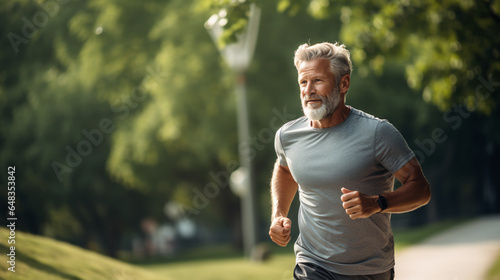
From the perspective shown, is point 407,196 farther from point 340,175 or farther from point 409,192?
point 340,175

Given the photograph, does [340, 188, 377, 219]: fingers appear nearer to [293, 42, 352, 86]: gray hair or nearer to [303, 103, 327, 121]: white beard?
[303, 103, 327, 121]: white beard

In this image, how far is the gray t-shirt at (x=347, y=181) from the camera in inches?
138

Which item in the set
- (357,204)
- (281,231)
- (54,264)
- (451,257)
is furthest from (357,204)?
(451,257)

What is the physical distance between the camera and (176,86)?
67.1 feet

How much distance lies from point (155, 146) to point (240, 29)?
15823 mm

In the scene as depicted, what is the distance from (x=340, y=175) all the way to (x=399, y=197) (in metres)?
0.31

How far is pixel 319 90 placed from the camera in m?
3.65

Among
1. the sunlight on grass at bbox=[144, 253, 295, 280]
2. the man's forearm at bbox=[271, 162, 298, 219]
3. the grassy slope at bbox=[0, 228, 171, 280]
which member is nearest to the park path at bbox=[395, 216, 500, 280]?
the sunlight on grass at bbox=[144, 253, 295, 280]

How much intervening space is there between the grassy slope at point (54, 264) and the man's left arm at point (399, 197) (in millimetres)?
3536

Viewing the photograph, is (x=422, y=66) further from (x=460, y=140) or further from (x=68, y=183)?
(x=68, y=183)

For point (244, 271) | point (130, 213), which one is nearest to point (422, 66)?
point (244, 271)

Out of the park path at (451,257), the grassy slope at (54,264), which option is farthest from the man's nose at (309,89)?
the park path at (451,257)

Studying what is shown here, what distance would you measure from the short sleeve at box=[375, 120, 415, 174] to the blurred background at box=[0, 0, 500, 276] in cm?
839

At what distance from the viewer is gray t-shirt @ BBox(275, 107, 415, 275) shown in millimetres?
3502
